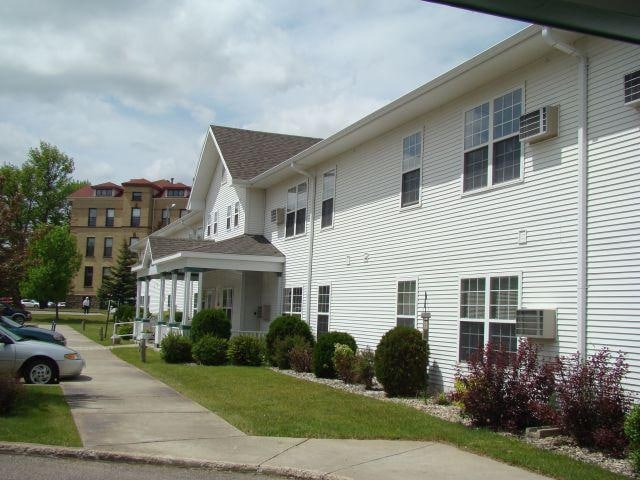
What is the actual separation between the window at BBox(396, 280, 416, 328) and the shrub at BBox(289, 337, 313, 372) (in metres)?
3.35

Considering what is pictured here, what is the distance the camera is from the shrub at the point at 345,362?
51.6 feet

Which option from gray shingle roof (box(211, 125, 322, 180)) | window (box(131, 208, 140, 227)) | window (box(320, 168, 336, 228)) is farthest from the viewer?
window (box(131, 208, 140, 227))

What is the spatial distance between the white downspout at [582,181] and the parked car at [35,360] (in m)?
10.5

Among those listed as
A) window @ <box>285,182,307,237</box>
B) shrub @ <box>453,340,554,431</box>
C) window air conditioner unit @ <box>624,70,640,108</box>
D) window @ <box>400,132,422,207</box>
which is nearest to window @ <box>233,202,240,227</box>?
window @ <box>285,182,307,237</box>

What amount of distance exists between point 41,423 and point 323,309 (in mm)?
11266

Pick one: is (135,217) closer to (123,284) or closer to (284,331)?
(123,284)

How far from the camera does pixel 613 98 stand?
10438 mm

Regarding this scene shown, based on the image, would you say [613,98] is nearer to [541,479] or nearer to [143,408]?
[541,479]

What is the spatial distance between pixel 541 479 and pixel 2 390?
7.47 m

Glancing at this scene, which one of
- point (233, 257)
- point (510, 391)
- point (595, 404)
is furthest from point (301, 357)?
point (595, 404)

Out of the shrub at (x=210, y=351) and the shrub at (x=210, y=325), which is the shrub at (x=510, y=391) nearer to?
the shrub at (x=210, y=351)

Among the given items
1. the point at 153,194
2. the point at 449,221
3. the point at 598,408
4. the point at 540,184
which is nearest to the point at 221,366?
the point at 449,221

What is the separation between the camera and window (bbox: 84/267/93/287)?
77875 mm

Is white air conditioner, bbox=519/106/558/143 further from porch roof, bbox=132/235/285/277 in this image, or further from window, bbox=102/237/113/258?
window, bbox=102/237/113/258
